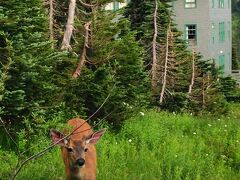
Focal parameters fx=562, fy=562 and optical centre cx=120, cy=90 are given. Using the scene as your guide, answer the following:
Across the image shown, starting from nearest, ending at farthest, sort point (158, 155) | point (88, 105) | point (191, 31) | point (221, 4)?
1. point (158, 155)
2. point (88, 105)
3. point (191, 31)
4. point (221, 4)

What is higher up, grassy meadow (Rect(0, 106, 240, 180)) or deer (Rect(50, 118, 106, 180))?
deer (Rect(50, 118, 106, 180))

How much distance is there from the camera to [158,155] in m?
13.0

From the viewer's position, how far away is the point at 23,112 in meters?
14.1

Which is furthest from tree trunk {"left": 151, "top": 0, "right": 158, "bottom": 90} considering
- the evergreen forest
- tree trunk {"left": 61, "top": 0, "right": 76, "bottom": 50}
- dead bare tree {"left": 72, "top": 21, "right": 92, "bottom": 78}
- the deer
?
the deer

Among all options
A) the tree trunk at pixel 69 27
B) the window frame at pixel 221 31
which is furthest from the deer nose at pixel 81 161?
the window frame at pixel 221 31

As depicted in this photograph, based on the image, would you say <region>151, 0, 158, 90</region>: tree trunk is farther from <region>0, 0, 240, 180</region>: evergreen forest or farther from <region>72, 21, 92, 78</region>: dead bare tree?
<region>72, 21, 92, 78</region>: dead bare tree

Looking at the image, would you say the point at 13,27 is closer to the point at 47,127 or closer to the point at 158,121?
the point at 47,127

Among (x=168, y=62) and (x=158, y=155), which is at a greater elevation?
(x=168, y=62)

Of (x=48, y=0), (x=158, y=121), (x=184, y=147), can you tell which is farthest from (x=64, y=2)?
(x=184, y=147)

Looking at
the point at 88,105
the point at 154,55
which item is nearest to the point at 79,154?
the point at 88,105

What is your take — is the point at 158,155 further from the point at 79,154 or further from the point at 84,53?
the point at 84,53

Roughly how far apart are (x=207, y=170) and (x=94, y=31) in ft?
22.1

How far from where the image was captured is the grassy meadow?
1099 cm

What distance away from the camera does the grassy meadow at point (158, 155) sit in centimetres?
1099
